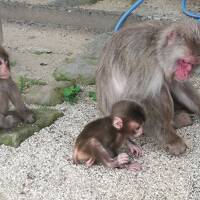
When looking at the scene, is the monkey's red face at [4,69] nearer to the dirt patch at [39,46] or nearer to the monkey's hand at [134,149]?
the monkey's hand at [134,149]

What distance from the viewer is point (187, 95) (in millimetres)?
5418

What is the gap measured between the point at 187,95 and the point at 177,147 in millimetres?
799

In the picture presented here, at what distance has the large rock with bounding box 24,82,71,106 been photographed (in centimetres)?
588

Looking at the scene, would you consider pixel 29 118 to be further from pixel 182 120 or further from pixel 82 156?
pixel 182 120

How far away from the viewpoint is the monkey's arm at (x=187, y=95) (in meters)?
5.40

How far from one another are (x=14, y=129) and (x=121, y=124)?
49.3 inches

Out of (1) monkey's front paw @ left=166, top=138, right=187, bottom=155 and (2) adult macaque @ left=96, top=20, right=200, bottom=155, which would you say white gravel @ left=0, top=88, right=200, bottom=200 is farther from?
(2) adult macaque @ left=96, top=20, right=200, bottom=155

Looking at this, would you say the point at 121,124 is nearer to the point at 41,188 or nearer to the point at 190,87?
the point at 41,188

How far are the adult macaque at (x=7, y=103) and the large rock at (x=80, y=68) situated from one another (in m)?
1.21

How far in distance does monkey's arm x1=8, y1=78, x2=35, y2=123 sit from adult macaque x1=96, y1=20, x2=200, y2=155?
2.50ft

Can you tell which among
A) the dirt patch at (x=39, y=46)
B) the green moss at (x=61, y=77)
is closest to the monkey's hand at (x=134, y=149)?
the green moss at (x=61, y=77)

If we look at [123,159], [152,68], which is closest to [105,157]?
[123,159]

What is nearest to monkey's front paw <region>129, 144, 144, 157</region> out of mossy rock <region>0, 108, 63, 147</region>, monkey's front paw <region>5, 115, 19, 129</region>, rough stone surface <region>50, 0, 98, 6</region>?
mossy rock <region>0, 108, 63, 147</region>

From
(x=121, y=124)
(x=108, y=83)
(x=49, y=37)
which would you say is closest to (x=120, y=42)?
(x=108, y=83)
